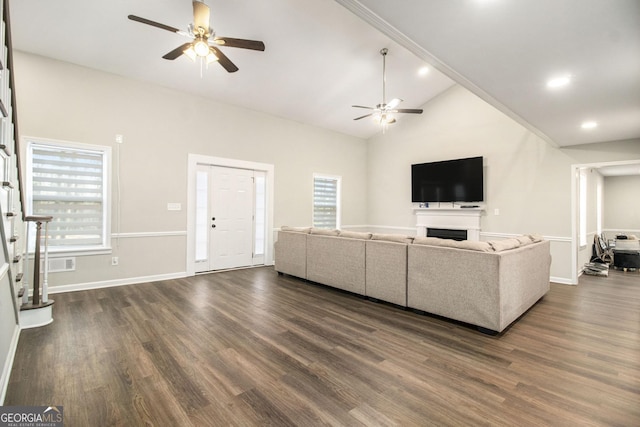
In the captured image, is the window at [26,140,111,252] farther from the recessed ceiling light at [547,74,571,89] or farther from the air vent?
the recessed ceiling light at [547,74,571,89]

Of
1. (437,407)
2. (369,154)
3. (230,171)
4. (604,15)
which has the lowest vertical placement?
(437,407)

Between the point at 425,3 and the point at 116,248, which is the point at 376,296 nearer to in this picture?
the point at 425,3

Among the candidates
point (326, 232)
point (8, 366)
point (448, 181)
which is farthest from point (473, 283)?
point (448, 181)

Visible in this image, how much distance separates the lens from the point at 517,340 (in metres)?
2.73

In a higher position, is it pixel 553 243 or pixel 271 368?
pixel 553 243

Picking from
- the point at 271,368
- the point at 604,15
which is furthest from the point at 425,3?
the point at 271,368

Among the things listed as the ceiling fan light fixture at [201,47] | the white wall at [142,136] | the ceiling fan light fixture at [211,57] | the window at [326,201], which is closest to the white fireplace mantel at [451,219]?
the window at [326,201]

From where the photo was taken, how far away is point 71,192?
13.9 feet

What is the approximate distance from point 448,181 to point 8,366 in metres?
7.01

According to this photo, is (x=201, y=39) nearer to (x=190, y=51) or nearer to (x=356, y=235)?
(x=190, y=51)

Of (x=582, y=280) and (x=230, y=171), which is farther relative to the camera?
(x=230, y=171)

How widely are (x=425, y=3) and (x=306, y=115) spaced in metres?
5.02

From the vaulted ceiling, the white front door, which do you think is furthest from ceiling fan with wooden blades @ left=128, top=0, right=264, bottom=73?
the white front door

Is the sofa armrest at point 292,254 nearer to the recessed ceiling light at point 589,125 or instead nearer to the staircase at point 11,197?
the staircase at point 11,197
